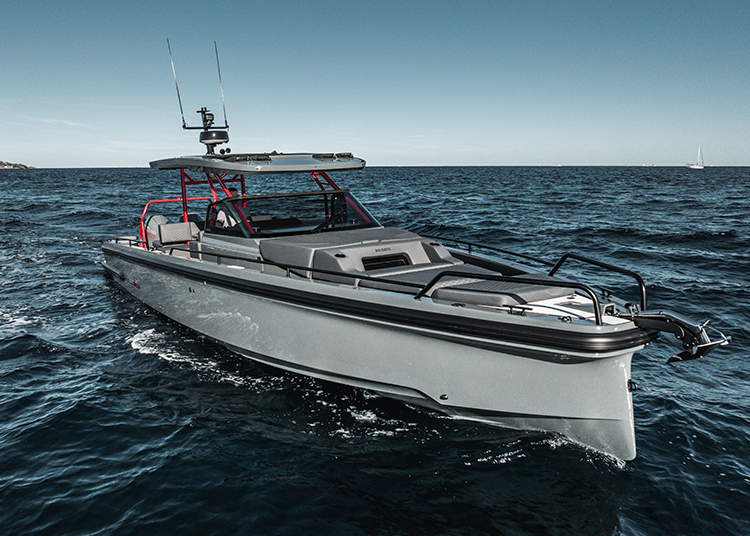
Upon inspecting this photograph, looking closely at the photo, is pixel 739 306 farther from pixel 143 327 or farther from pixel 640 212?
pixel 640 212

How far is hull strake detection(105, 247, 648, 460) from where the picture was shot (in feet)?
13.1

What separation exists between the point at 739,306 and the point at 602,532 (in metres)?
6.53

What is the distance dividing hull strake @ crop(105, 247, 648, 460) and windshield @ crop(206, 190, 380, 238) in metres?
0.93

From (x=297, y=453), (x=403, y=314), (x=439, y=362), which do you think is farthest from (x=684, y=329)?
(x=297, y=453)

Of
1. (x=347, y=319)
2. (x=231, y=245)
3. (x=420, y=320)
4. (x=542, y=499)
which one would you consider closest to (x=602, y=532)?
(x=542, y=499)

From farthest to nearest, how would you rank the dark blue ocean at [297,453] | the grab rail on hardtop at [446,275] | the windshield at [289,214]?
1. the windshield at [289,214]
2. the grab rail on hardtop at [446,275]
3. the dark blue ocean at [297,453]

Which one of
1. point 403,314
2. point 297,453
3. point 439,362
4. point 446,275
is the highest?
point 446,275

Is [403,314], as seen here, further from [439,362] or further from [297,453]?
[297,453]

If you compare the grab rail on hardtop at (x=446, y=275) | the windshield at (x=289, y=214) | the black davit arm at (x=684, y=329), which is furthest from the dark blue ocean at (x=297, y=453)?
the windshield at (x=289, y=214)

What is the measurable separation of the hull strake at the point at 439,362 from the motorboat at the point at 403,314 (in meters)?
0.01

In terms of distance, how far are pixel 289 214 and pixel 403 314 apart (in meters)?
3.00

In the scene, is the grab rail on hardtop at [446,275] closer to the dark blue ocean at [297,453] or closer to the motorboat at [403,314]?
the motorboat at [403,314]

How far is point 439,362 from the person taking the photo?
4422 mm

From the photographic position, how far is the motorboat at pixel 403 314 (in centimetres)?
394
